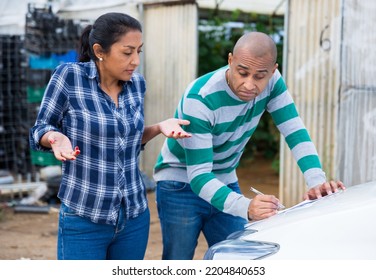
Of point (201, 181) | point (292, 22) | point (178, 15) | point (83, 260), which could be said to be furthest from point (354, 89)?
point (83, 260)

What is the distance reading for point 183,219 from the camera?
359 centimetres

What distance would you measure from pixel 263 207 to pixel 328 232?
62cm

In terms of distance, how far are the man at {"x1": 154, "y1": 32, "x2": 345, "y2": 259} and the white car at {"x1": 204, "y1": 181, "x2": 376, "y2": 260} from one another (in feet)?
0.93

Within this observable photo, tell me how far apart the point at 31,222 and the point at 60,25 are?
3164 mm

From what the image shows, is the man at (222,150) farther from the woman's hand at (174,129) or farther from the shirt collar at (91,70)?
the shirt collar at (91,70)

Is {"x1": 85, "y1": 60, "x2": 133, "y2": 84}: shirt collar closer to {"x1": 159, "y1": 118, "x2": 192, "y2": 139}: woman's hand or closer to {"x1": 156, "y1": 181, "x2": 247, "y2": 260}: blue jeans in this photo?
{"x1": 159, "y1": 118, "x2": 192, "y2": 139}: woman's hand

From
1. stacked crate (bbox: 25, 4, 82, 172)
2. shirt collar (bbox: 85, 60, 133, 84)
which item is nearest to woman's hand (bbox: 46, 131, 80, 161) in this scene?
shirt collar (bbox: 85, 60, 133, 84)

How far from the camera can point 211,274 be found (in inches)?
99.2

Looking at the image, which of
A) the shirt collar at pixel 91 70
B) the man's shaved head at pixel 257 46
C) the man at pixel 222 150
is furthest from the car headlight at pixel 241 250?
the shirt collar at pixel 91 70

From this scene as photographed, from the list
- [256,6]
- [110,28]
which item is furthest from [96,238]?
[256,6]

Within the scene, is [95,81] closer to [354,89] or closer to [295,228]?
[295,228]

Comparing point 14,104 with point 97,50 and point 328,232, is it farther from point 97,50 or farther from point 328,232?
point 328,232

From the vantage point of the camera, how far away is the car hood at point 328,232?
90.2 inches

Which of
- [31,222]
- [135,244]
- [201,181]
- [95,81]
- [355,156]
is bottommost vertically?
[31,222]
